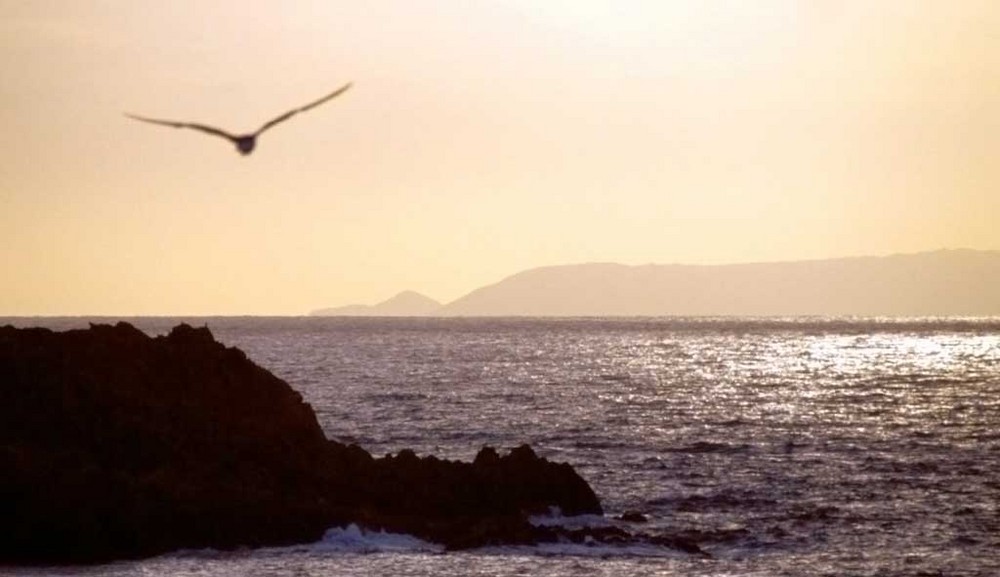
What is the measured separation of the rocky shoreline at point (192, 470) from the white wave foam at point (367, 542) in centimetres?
24

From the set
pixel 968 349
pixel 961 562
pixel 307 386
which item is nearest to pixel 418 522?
pixel 961 562

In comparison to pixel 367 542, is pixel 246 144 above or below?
above

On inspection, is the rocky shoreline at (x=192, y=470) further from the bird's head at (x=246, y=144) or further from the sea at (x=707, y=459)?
the bird's head at (x=246, y=144)

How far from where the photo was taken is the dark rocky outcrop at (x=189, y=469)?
31.9 metres

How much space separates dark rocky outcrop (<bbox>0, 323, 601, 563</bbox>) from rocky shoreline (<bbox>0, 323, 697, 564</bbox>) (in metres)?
0.04

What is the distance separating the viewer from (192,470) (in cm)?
3394

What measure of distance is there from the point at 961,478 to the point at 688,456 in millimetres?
9207

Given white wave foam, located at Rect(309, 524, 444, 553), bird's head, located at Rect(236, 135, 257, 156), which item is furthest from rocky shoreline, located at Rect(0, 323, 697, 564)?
bird's head, located at Rect(236, 135, 257, 156)

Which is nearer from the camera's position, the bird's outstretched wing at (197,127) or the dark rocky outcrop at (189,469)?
the bird's outstretched wing at (197,127)

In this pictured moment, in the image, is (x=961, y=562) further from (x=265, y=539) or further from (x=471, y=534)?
(x=265, y=539)

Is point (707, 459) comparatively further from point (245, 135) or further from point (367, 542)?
point (245, 135)

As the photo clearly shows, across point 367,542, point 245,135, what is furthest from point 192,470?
point 245,135

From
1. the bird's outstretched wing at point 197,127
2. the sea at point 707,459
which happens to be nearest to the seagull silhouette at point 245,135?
the bird's outstretched wing at point 197,127

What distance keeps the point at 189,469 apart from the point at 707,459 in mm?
23303
